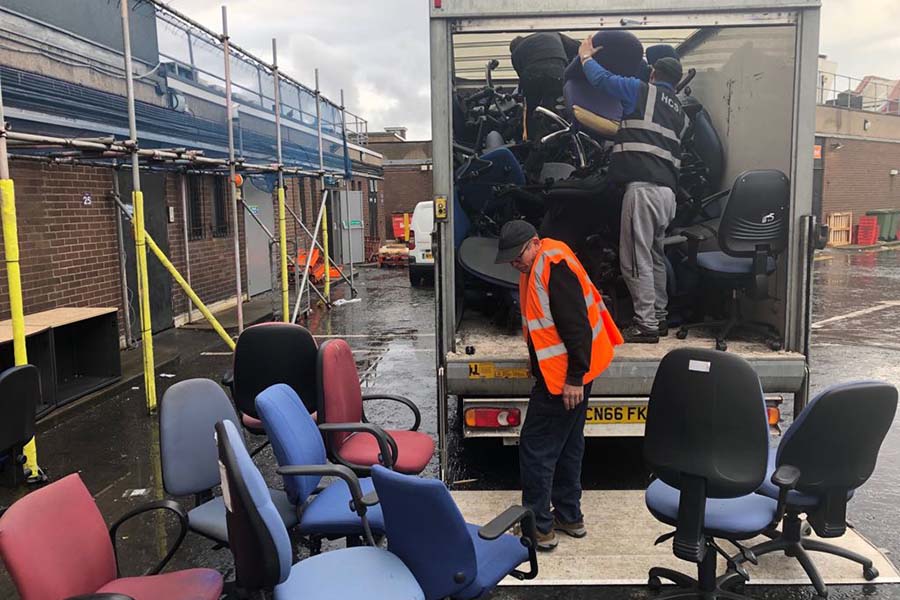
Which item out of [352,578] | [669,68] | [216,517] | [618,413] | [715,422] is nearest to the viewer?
[352,578]

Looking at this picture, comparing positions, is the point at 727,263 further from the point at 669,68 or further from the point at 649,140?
the point at 669,68

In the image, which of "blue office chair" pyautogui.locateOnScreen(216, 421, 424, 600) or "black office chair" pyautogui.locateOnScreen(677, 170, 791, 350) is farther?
"black office chair" pyautogui.locateOnScreen(677, 170, 791, 350)

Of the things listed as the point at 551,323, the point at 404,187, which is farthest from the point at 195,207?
the point at 404,187

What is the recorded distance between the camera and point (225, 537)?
3.16 meters

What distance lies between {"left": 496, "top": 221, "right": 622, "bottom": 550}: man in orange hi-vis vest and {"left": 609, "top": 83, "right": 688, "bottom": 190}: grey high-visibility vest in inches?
55.5

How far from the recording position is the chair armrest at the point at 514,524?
8.83 feet

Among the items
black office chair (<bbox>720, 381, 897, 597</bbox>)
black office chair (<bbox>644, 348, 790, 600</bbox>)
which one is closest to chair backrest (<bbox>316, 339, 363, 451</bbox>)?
black office chair (<bbox>644, 348, 790, 600</bbox>)

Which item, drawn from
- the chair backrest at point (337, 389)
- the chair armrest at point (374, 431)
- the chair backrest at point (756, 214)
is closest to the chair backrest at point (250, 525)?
the chair armrest at point (374, 431)

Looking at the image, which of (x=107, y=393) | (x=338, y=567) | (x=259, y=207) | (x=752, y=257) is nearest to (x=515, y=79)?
(x=752, y=257)

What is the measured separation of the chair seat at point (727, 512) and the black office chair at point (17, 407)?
3.52 metres

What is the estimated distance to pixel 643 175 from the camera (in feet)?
15.8

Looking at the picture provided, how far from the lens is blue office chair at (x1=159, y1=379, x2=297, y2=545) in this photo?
3424 millimetres

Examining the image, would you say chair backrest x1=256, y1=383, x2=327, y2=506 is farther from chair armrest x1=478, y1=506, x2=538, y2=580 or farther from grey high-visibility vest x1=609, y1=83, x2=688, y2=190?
grey high-visibility vest x1=609, y1=83, x2=688, y2=190

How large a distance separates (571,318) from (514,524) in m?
1.18
